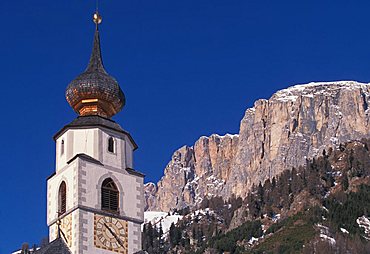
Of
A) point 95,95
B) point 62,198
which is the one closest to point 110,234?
point 62,198

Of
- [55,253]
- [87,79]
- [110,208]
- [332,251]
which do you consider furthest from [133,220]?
[332,251]

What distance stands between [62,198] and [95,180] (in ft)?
4.82

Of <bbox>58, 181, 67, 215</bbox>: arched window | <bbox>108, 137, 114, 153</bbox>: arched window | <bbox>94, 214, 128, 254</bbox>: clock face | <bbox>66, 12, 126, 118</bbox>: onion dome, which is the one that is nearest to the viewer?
<bbox>94, 214, 128, 254</bbox>: clock face

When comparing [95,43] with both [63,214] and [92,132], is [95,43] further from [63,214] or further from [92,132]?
[63,214]

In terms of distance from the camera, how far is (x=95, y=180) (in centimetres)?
3766

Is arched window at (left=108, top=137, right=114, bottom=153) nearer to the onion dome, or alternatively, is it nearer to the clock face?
the onion dome

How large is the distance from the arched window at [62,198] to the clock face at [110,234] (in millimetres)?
1435

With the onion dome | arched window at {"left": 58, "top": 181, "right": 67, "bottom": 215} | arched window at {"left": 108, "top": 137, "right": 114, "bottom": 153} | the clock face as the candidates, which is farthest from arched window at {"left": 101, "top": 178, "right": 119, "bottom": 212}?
the onion dome

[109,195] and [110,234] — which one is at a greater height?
[109,195]

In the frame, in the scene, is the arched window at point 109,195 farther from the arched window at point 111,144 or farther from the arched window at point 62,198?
the arched window at point 62,198

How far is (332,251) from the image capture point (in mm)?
199750

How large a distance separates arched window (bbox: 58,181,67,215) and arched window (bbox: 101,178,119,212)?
1361 mm

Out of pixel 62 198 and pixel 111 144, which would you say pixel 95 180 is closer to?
pixel 62 198

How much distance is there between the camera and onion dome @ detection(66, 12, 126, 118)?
4028 cm
